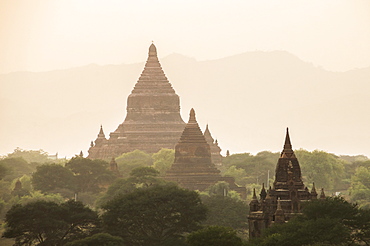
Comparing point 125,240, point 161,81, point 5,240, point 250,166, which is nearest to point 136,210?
point 125,240

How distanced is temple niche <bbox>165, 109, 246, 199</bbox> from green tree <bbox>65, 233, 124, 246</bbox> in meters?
51.3

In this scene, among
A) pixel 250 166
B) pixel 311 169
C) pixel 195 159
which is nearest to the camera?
pixel 195 159

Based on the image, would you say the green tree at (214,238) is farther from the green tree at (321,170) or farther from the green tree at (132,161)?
the green tree at (321,170)

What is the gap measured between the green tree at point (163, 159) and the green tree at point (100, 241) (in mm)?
63330

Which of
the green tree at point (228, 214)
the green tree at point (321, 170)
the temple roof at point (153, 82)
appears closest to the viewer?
the green tree at point (228, 214)

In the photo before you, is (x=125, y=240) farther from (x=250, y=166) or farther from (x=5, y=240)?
(x=250, y=166)

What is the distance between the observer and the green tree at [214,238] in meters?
71.9

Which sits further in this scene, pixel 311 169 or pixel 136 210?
pixel 311 169

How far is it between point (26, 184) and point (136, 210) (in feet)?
180

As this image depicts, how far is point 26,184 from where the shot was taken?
137 metres

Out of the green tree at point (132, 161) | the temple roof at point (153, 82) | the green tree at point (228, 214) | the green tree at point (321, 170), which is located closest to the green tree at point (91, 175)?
the green tree at point (132, 161)

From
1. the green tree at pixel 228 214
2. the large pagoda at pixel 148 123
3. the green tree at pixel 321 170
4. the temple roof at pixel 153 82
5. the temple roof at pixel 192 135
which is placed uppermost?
the temple roof at pixel 153 82

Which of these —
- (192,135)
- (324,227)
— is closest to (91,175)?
(192,135)

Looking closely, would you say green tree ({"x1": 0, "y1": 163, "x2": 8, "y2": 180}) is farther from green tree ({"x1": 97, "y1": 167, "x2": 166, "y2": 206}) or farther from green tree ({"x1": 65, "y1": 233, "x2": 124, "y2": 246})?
green tree ({"x1": 65, "y1": 233, "x2": 124, "y2": 246})
